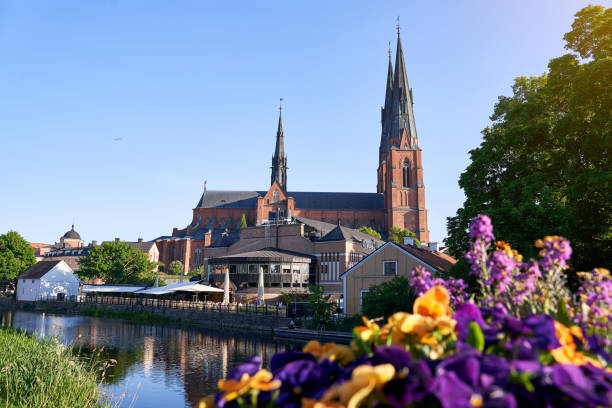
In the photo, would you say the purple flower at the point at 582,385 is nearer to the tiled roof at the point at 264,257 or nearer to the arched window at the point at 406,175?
the tiled roof at the point at 264,257

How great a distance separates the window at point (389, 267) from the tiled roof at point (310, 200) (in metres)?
75.1

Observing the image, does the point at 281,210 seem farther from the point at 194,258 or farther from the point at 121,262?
the point at 121,262

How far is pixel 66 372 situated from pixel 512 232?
17.0 metres

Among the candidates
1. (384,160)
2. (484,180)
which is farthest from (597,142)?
(384,160)

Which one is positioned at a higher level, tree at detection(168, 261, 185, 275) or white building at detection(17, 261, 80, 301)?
tree at detection(168, 261, 185, 275)

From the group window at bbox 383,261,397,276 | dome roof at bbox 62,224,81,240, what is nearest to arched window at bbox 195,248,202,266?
dome roof at bbox 62,224,81,240

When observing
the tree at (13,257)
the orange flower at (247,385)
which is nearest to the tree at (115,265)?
the tree at (13,257)

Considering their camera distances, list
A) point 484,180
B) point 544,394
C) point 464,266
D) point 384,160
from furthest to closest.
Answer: point 384,160 < point 484,180 < point 464,266 < point 544,394

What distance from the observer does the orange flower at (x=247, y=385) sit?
2.08 m

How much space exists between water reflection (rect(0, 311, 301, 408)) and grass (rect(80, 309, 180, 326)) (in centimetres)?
432

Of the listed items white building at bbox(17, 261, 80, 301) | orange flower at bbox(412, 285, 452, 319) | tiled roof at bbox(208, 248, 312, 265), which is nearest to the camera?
orange flower at bbox(412, 285, 452, 319)

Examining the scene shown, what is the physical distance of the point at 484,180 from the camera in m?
24.8

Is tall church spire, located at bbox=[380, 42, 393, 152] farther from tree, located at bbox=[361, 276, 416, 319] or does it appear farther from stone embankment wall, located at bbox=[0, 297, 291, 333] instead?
tree, located at bbox=[361, 276, 416, 319]

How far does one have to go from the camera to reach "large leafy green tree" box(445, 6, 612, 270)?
715 inches
